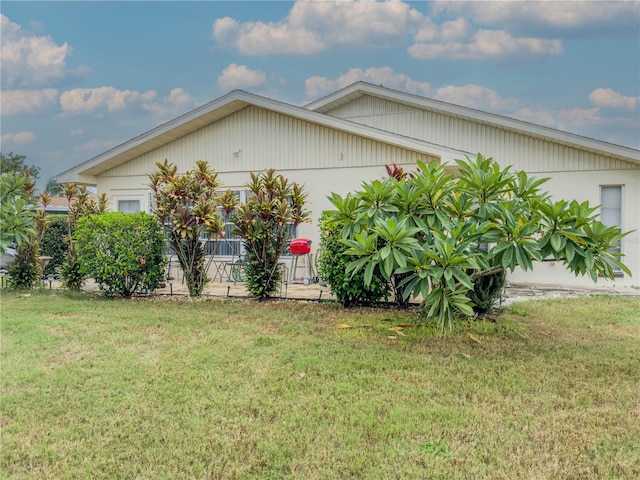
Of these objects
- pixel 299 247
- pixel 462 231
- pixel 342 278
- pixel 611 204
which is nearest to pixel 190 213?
pixel 299 247

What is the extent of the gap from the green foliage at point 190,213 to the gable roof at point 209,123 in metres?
2.75

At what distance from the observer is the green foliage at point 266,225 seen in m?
8.02

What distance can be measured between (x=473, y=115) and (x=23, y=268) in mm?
11106

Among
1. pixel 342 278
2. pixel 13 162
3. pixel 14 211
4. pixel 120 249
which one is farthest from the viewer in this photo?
pixel 13 162

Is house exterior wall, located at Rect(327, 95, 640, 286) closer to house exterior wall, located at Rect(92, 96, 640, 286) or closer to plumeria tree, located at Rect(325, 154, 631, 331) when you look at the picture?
house exterior wall, located at Rect(92, 96, 640, 286)

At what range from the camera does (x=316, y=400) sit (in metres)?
3.70

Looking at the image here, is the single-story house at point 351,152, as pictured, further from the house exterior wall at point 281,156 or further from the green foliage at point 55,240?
the green foliage at point 55,240

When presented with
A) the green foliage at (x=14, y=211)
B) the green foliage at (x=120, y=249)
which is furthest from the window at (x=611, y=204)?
the green foliage at (x=14, y=211)

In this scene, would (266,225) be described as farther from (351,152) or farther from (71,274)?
(71,274)

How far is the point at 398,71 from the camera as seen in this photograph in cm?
1667

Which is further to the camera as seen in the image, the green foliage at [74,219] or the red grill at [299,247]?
the red grill at [299,247]

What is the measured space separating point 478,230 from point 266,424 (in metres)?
3.18

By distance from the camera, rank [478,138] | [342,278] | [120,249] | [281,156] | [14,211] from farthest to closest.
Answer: [478,138], [281,156], [14,211], [120,249], [342,278]

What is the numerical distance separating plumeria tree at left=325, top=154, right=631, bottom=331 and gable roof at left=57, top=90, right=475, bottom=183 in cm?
376
